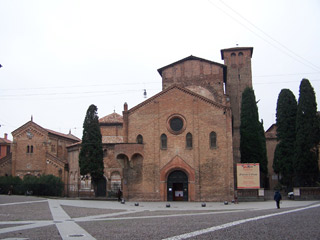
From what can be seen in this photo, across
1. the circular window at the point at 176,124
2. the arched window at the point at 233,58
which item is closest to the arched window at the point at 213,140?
the circular window at the point at 176,124

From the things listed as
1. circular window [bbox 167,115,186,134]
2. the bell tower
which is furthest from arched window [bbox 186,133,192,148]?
the bell tower

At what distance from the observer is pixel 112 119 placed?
153 feet

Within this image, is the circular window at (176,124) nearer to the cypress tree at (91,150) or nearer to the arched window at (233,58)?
the cypress tree at (91,150)

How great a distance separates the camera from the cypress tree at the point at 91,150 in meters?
38.0

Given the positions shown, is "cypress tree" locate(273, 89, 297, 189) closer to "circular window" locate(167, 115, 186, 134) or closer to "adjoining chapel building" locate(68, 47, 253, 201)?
"adjoining chapel building" locate(68, 47, 253, 201)

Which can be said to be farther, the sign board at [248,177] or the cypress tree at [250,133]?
the cypress tree at [250,133]

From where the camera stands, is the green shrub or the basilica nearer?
the basilica

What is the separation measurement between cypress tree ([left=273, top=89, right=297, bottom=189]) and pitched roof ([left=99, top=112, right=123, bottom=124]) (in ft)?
64.8

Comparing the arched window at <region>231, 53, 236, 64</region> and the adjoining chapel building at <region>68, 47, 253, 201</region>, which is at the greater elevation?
the arched window at <region>231, 53, 236, 64</region>

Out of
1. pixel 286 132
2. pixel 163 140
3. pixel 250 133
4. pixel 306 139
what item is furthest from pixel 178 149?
pixel 286 132

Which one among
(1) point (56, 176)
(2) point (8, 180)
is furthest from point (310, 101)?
(2) point (8, 180)

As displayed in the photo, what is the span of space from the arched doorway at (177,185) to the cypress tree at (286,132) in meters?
12.9

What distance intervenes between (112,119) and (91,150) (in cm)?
905

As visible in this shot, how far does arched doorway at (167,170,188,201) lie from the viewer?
32.5 m
